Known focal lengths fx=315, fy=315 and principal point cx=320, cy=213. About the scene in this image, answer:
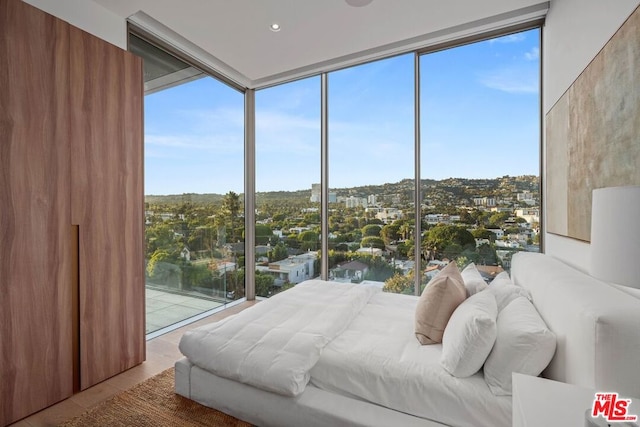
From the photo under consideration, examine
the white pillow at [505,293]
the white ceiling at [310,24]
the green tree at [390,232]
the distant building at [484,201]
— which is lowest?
the white pillow at [505,293]

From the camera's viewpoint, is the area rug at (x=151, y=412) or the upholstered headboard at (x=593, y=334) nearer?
the upholstered headboard at (x=593, y=334)

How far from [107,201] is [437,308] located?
7.84 ft

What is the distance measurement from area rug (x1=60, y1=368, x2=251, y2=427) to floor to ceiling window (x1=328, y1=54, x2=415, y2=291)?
2150 mm

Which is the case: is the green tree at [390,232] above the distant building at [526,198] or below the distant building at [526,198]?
below

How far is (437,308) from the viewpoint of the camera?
5.90ft

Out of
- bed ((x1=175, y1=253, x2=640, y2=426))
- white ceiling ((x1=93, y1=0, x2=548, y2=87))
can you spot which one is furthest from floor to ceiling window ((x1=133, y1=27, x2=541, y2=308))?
bed ((x1=175, y1=253, x2=640, y2=426))

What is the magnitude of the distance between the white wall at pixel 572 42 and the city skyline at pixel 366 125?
347 millimetres

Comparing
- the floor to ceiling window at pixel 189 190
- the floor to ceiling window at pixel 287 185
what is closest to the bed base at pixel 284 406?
the floor to ceiling window at pixel 189 190

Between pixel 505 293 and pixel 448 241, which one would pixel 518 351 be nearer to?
pixel 505 293

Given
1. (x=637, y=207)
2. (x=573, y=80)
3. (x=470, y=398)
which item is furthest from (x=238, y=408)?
(x=573, y=80)

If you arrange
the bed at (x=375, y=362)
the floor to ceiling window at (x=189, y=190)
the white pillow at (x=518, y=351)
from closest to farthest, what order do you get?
the bed at (x=375, y=362)
the white pillow at (x=518, y=351)
the floor to ceiling window at (x=189, y=190)

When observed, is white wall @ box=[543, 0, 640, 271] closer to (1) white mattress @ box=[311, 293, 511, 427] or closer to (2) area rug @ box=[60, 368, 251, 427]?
(1) white mattress @ box=[311, 293, 511, 427]

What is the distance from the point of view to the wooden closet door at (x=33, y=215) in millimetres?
1806

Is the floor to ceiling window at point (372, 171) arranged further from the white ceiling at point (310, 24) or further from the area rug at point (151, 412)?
the area rug at point (151, 412)
